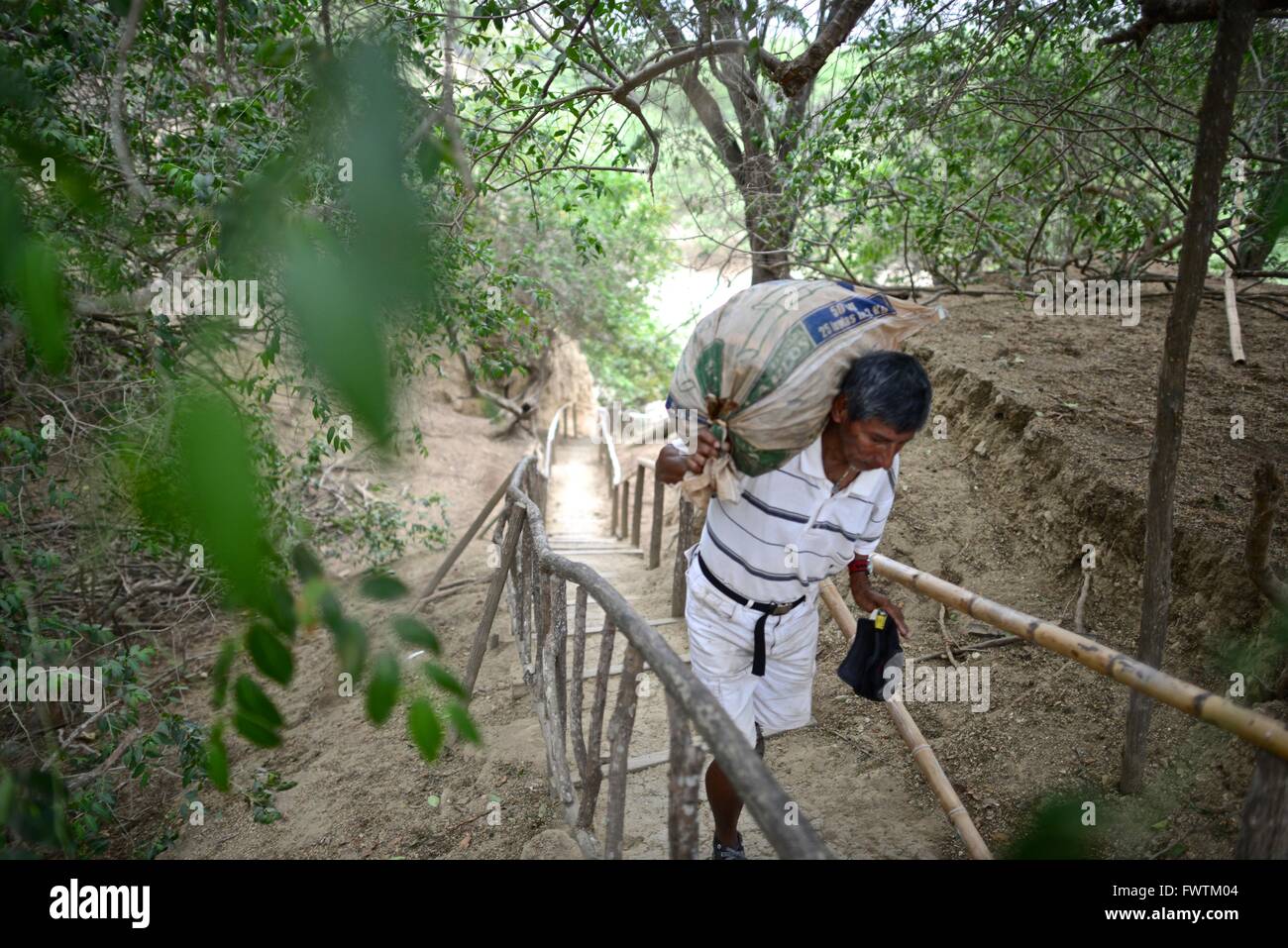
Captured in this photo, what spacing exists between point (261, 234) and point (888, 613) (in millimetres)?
1941

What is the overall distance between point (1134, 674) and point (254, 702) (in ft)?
5.64

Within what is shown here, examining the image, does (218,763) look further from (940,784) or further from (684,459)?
(940,784)

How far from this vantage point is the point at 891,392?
1.67 meters

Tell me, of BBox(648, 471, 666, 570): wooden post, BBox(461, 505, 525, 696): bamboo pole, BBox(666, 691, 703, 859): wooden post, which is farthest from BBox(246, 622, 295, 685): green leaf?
BBox(648, 471, 666, 570): wooden post

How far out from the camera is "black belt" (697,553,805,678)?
1983mm

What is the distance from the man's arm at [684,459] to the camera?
184cm

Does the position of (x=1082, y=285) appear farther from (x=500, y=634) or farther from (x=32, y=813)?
(x=32, y=813)

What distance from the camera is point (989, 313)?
560 cm

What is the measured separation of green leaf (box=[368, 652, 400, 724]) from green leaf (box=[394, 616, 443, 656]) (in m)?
0.03

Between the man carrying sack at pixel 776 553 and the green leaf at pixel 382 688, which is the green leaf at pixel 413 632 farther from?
the man carrying sack at pixel 776 553

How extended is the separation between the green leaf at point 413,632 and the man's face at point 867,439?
3.88ft

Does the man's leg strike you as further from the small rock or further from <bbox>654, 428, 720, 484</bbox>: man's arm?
<bbox>654, 428, 720, 484</bbox>: man's arm

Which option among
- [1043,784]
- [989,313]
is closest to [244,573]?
[1043,784]

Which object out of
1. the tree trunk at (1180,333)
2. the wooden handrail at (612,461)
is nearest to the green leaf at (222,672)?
the tree trunk at (1180,333)
